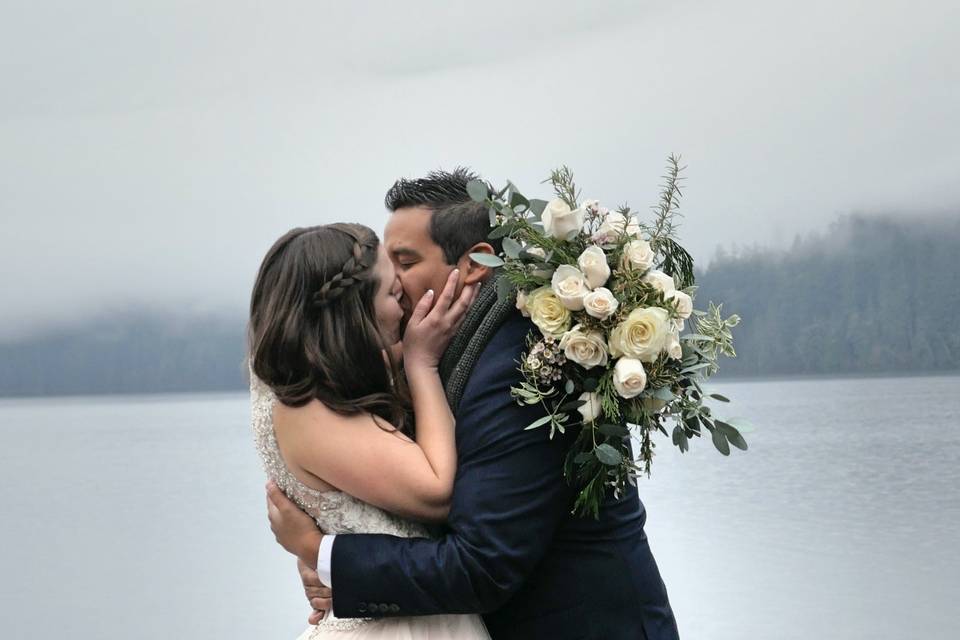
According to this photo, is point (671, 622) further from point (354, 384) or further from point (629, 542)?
point (354, 384)

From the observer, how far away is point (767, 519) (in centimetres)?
2102

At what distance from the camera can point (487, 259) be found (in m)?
2.81

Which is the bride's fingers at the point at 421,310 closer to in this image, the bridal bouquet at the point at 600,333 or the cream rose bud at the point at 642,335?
the bridal bouquet at the point at 600,333

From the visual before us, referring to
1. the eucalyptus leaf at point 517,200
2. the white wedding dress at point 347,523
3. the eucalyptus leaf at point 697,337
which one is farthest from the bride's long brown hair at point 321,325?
the eucalyptus leaf at point 697,337

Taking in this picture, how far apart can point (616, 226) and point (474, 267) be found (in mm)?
397

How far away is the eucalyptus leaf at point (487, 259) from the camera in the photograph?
2795mm

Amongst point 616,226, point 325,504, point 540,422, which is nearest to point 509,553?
point 540,422

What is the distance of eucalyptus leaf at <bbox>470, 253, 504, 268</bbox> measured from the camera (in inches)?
110

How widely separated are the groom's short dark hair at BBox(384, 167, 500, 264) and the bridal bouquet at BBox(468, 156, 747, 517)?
0.16 m

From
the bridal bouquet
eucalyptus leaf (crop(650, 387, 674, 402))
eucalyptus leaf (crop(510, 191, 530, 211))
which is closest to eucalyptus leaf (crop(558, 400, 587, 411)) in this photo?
the bridal bouquet

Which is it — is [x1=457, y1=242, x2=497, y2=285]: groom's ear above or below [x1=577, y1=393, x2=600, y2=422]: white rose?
above

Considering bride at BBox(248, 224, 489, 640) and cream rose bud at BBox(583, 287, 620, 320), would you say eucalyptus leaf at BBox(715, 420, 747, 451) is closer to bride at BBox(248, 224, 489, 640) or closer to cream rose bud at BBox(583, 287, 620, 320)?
cream rose bud at BBox(583, 287, 620, 320)

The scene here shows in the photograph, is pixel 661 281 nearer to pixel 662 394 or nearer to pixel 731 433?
pixel 662 394

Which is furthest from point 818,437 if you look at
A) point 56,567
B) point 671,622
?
point 671,622
